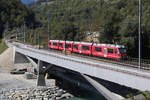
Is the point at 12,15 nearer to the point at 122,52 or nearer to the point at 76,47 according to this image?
the point at 76,47

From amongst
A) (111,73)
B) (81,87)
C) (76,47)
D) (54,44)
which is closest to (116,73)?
(111,73)

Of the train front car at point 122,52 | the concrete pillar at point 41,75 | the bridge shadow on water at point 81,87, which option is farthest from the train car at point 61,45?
the train front car at point 122,52

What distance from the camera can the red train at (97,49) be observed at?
34.0 metres

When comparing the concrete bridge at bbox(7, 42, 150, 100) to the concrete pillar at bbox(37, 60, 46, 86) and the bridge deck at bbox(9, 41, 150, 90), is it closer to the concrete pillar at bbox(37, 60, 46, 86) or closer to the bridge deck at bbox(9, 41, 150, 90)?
the bridge deck at bbox(9, 41, 150, 90)

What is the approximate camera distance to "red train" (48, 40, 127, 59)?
3400 cm

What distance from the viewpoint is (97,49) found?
1521 inches

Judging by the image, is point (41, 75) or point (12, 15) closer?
point (41, 75)

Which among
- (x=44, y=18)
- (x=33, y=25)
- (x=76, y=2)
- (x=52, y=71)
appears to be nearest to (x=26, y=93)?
(x=52, y=71)

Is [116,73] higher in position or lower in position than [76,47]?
lower

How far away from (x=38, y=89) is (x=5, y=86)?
798 cm

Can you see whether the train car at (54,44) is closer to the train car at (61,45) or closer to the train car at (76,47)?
the train car at (61,45)

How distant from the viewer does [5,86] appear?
48.1 m

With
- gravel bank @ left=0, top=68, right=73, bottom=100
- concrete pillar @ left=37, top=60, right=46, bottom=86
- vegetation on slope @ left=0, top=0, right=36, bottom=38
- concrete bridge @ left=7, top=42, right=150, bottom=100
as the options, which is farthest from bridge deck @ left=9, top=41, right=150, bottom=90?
vegetation on slope @ left=0, top=0, right=36, bottom=38

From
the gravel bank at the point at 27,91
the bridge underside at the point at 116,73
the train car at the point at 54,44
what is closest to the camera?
the bridge underside at the point at 116,73
